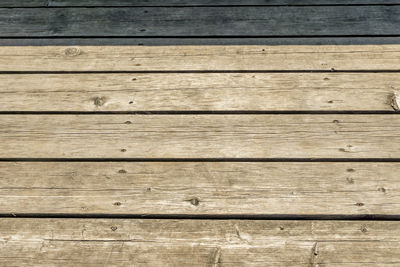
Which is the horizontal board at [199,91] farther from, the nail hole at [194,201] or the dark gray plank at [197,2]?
the dark gray plank at [197,2]

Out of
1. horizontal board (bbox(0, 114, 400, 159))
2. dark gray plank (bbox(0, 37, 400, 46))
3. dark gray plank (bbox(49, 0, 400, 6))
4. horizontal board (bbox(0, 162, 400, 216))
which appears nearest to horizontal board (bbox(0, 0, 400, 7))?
dark gray plank (bbox(49, 0, 400, 6))

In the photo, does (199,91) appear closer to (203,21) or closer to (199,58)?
(199,58)

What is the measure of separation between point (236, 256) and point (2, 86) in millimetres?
1216

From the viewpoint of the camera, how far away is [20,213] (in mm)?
1313

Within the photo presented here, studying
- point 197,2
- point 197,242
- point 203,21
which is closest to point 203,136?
point 197,242

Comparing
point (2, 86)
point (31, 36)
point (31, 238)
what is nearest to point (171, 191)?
point (31, 238)

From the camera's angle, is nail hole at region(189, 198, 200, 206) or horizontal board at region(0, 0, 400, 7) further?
horizontal board at region(0, 0, 400, 7)

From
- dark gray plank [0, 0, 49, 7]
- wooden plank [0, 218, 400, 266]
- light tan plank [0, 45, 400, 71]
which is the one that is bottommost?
wooden plank [0, 218, 400, 266]

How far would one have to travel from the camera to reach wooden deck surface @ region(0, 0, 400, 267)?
1.24m

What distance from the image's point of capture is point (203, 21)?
2.11 metres

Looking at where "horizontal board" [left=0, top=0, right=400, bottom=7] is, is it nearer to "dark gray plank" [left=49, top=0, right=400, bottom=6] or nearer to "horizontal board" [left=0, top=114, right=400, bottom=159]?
"dark gray plank" [left=49, top=0, right=400, bottom=6]

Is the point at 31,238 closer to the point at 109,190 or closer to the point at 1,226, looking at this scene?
the point at 1,226

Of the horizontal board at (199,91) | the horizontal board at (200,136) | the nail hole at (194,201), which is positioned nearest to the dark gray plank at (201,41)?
the horizontal board at (199,91)

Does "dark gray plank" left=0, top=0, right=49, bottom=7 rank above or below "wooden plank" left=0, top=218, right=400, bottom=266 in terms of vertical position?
above
